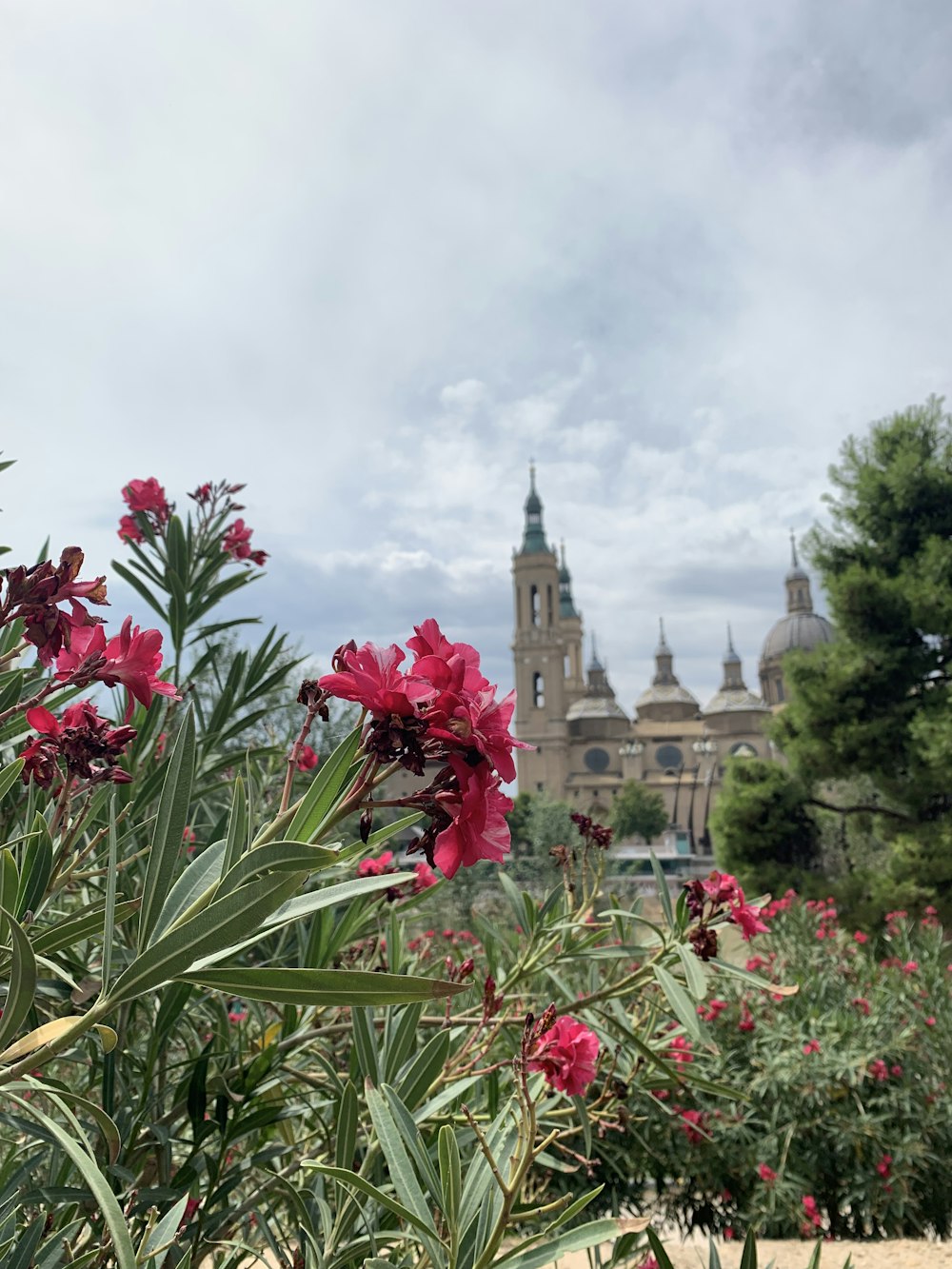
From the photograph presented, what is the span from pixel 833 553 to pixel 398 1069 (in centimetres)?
1138

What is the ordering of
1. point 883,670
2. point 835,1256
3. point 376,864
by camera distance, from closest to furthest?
1. point 376,864
2. point 835,1256
3. point 883,670

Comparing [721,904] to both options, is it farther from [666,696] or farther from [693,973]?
[666,696]

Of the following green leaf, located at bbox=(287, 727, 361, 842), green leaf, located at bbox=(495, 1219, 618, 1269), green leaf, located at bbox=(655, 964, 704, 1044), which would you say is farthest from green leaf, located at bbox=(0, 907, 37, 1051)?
green leaf, located at bbox=(655, 964, 704, 1044)

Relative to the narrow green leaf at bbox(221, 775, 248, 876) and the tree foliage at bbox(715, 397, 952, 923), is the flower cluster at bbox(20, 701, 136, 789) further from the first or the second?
the tree foliage at bbox(715, 397, 952, 923)

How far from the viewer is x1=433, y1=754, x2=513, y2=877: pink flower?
0.69m

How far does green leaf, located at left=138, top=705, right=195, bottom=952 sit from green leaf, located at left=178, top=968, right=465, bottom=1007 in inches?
3.0

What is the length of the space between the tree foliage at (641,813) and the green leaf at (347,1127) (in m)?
43.2

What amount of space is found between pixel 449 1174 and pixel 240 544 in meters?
1.85

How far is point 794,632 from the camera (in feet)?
193

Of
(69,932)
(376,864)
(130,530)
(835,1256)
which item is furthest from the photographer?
(835,1256)

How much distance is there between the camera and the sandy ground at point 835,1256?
3029 mm

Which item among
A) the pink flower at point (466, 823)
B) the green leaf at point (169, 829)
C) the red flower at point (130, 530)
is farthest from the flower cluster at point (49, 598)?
the red flower at point (130, 530)

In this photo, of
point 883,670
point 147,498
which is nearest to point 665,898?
point 147,498

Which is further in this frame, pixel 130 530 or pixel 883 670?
pixel 883 670
